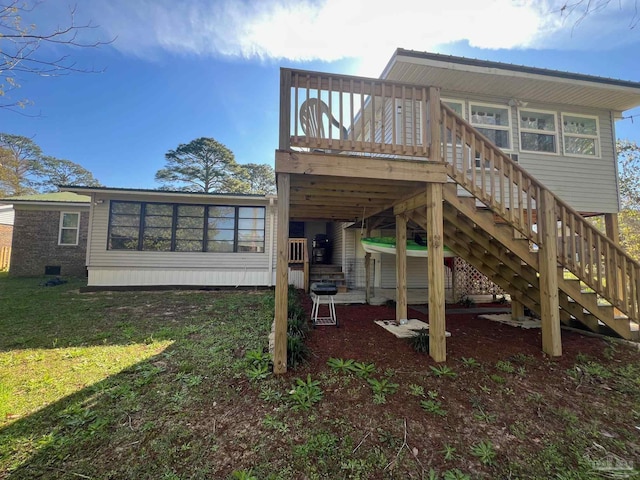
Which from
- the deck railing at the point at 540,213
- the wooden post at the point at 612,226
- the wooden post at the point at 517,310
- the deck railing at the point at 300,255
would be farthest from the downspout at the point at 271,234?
the wooden post at the point at 612,226

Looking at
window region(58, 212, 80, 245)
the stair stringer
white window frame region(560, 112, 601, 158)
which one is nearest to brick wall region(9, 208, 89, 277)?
window region(58, 212, 80, 245)

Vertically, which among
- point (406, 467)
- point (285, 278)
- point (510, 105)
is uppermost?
point (510, 105)

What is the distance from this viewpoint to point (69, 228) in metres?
12.1

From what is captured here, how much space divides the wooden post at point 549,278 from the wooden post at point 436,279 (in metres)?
1.52

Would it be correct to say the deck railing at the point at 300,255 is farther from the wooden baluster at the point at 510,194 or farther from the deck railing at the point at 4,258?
the deck railing at the point at 4,258

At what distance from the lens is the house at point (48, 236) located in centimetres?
1165

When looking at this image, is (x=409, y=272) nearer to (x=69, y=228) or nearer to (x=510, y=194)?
(x=510, y=194)

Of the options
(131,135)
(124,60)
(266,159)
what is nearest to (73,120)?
(131,135)

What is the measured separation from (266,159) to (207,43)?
61.5 feet

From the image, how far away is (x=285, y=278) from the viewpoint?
10.3ft

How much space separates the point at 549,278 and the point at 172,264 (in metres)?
9.94

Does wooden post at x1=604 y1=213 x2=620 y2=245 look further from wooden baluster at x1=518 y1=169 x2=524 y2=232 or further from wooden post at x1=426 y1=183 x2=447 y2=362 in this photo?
wooden post at x1=426 y1=183 x2=447 y2=362

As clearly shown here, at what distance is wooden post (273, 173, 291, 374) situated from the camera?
3.03m

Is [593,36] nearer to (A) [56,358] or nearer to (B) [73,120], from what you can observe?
(A) [56,358]
